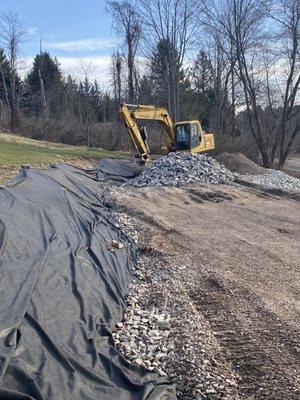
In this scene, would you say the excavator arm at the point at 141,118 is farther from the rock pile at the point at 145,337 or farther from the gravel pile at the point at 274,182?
the rock pile at the point at 145,337

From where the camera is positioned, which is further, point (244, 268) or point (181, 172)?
point (181, 172)

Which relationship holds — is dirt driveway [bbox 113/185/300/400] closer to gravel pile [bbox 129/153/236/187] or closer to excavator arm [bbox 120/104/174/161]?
gravel pile [bbox 129/153/236/187]

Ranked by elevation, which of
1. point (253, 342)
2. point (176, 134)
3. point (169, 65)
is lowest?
point (253, 342)

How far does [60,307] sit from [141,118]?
14.8 meters

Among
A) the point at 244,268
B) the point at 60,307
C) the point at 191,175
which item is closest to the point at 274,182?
the point at 191,175

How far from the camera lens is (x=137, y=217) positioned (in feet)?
36.8

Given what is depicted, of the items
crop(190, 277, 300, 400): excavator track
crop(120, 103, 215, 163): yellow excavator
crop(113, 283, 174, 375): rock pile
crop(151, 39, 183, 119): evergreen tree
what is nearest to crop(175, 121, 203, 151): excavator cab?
crop(120, 103, 215, 163): yellow excavator

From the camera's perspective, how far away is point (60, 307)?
4.80 meters

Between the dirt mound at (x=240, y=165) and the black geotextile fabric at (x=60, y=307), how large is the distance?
12.4 metres

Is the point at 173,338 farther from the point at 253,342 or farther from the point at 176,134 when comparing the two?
the point at 176,134

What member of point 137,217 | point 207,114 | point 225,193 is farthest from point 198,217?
point 207,114

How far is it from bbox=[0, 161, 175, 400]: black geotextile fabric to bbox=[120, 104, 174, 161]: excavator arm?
389 inches

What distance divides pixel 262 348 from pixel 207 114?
136 feet

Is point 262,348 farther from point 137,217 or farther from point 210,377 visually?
point 137,217
